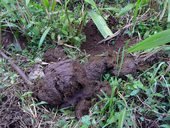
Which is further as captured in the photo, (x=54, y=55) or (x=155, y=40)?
(x=54, y=55)

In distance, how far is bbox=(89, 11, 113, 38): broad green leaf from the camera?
6.10 feet

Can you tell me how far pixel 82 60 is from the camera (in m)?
1.84

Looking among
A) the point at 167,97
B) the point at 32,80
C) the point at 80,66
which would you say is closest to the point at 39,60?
the point at 32,80

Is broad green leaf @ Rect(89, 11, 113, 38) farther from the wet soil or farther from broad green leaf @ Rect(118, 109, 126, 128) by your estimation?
broad green leaf @ Rect(118, 109, 126, 128)

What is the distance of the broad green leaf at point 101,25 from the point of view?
73.2 inches

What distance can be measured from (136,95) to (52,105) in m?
0.43

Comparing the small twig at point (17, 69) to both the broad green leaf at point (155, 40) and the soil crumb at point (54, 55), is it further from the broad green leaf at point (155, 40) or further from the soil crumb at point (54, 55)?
the broad green leaf at point (155, 40)

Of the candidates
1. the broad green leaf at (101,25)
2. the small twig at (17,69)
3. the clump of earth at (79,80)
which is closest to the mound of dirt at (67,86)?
the clump of earth at (79,80)

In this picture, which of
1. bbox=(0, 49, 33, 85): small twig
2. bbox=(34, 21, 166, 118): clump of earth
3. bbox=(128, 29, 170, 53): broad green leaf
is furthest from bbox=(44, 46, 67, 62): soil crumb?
bbox=(128, 29, 170, 53): broad green leaf

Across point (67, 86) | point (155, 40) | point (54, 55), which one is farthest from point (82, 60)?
point (155, 40)

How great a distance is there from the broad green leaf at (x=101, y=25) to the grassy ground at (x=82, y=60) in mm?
72

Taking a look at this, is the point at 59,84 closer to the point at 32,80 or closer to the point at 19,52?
the point at 32,80

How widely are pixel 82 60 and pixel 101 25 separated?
24 cm

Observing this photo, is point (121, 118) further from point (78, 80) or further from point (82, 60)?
point (82, 60)
